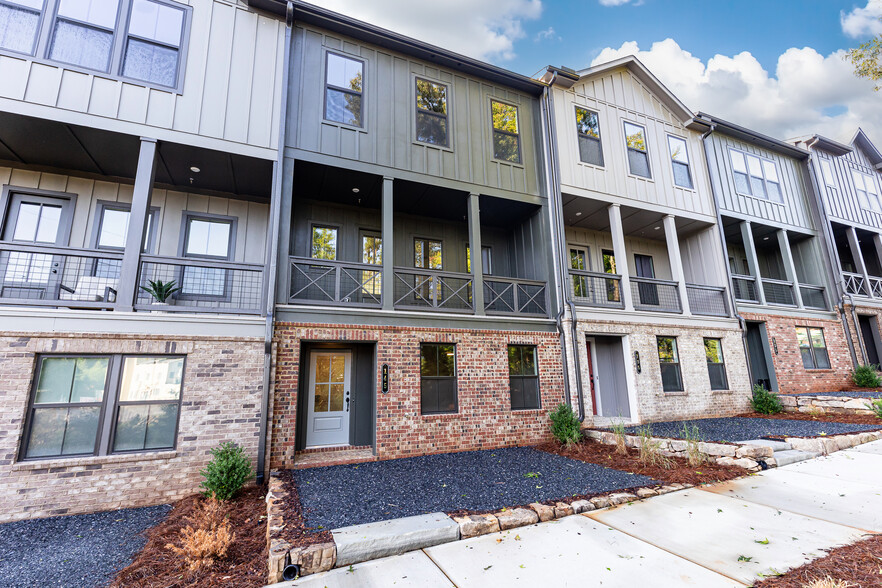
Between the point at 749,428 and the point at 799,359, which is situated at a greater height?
the point at 799,359

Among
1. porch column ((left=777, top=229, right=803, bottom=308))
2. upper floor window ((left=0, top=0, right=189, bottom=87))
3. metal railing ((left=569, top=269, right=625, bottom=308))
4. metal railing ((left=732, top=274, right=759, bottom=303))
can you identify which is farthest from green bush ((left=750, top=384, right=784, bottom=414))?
upper floor window ((left=0, top=0, right=189, bottom=87))

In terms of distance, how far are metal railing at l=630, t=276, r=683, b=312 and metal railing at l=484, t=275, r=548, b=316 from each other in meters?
2.75

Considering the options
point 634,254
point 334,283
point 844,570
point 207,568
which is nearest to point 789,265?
point 634,254

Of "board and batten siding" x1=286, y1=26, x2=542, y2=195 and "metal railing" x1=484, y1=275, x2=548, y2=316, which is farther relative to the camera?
"metal railing" x1=484, y1=275, x2=548, y2=316

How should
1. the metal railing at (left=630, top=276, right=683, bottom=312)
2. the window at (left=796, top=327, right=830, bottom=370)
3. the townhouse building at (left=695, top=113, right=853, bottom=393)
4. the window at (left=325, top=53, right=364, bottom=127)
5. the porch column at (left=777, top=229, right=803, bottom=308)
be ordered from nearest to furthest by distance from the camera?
the window at (left=325, top=53, right=364, bottom=127), the metal railing at (left=630, top=276, right=683, bottom=312), the townhouse building at (left=695, top=113, right=853, bottom=393), the window at (left=796, top=327, right=830, bottom=370), the porch column at (left=777, top=229, right=803, bottom=308)

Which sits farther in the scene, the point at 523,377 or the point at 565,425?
the point at 523,377

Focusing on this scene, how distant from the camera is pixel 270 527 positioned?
365 centimetres

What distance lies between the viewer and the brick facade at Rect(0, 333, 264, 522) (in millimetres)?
4758

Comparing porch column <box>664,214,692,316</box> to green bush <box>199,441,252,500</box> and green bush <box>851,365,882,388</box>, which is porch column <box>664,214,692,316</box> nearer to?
green bush <box>851,365,882,388</box>

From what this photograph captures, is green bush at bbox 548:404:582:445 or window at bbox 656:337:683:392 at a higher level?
window at bbox 656:337:683:392

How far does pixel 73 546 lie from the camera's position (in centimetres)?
396

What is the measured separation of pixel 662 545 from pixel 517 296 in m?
5.92

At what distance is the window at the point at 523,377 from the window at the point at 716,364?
536 centimetres

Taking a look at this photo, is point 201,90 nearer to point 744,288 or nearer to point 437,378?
point 437,378
